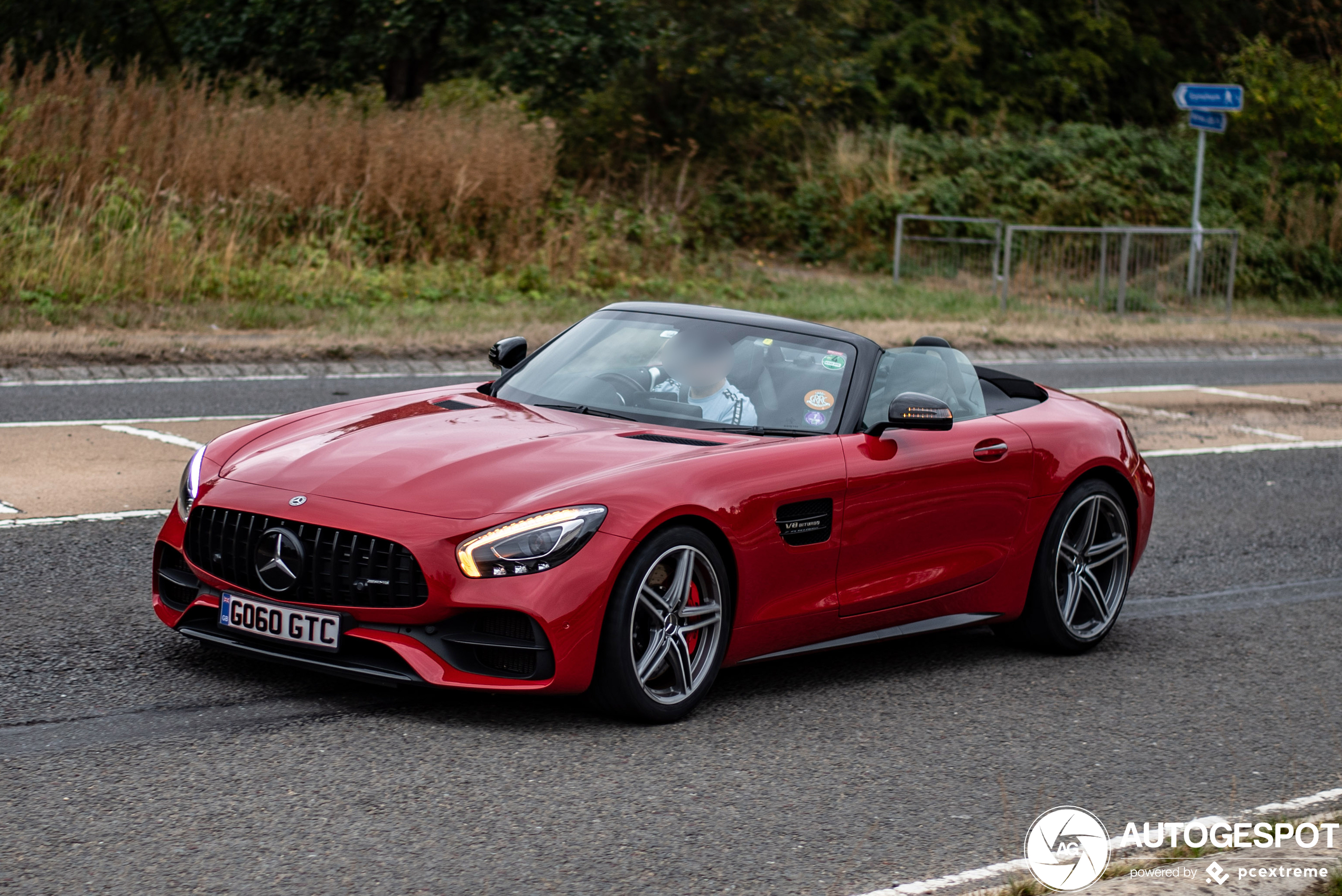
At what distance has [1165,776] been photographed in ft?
16.9

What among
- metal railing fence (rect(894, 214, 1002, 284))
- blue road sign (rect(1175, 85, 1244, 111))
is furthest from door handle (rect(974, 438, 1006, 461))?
blue road sign (rect(1175, 85, 1244, 111))

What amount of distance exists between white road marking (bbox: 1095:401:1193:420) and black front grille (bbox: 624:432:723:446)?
9332 mm

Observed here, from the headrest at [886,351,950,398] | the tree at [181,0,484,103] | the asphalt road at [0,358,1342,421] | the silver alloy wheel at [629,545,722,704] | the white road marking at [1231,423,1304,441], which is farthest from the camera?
the tree at [181,0,484,103]

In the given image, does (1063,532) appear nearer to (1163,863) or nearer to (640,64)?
(1163,863)

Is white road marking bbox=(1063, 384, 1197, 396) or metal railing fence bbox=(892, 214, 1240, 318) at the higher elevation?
metal railing fence bbox=(892, 214, 1240, 318)

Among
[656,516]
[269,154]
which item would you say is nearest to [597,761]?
[656,516]

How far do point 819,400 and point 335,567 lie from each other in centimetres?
202

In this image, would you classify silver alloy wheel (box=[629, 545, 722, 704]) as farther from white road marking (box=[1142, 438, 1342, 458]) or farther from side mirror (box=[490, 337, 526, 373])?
white road marking (box=[1142, 438, 1342, 458])

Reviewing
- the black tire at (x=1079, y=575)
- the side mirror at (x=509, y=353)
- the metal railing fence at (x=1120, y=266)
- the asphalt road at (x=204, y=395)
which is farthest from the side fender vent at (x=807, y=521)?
the metal railing fence at (x=1120, y=266)

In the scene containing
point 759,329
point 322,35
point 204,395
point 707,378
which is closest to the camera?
point 707,378

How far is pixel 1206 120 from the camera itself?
89.7ft

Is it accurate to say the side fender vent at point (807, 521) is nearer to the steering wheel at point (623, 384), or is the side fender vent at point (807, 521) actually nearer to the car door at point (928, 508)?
the car door at point (928, 508)

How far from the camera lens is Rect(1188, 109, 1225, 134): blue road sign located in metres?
27.2

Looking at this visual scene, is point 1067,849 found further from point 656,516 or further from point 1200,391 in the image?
point 1200,391
